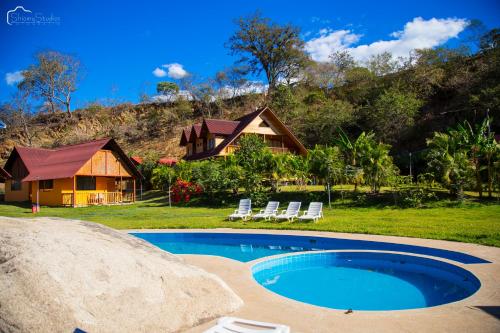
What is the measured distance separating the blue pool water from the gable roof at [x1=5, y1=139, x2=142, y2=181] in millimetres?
15108

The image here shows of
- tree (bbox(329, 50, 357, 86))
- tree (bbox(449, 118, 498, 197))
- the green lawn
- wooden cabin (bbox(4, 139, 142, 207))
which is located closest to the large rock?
the green lawn

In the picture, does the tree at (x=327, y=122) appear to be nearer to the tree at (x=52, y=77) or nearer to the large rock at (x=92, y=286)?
the large rock at (x=92, y=286)

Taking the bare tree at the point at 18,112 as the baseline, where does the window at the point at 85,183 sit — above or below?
below

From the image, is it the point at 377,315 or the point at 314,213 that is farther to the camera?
the point at 314,213

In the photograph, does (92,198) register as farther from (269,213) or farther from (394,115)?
(394,115)

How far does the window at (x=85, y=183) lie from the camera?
28.4m

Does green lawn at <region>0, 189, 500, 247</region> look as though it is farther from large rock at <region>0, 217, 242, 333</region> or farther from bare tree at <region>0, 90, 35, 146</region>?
bare tree at <region>0, 90, 35, 146</region>

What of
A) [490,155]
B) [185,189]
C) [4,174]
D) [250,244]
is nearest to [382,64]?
[490,155]

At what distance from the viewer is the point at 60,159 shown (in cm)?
2945

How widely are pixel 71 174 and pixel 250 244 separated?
57.2 ft

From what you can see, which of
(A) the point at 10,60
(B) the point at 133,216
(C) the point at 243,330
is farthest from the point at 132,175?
(A) the point at 10,60

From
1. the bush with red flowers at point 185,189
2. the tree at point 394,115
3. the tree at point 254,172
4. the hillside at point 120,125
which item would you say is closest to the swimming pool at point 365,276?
the tree at point 254,172

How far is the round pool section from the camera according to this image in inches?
276

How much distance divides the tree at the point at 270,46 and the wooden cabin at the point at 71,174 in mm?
32483
